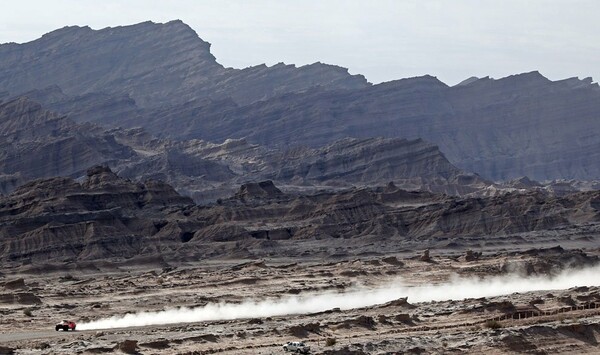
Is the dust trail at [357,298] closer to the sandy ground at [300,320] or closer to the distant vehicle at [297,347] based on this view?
the sandy ground at [300,320]

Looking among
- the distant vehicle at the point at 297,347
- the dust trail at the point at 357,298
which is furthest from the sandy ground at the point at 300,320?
the dust trail at the point at 357,298

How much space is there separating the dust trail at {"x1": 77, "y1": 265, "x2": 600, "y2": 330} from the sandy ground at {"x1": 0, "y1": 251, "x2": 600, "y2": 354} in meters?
2.07

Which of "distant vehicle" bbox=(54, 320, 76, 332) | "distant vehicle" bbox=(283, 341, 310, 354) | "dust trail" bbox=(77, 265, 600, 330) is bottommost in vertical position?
"dust trail" bbox=(77, 265, 600, 330)

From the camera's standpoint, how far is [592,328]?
78312 mm

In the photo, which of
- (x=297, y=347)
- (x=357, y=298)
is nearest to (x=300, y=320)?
(x=297, y=347)

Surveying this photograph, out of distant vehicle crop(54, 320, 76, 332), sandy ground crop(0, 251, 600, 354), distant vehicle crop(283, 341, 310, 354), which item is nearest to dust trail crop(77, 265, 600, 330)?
distant vehicle crop(54, 320, 76, 332)

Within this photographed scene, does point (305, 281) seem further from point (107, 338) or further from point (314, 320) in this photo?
point (107, 338)

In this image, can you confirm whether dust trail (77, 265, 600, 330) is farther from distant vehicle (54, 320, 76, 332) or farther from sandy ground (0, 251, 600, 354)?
sandy ground (0, 251, 600, 354)

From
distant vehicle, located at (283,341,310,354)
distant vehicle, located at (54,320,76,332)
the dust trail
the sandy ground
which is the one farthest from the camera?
the dust trail

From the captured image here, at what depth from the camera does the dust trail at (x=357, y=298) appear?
315 ft

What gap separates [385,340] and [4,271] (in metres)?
98.3

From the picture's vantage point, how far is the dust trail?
315 ft

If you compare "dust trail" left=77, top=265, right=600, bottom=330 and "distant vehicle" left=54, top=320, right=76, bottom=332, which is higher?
"distant vehicle" left=54, top=320, right=76, bottom=332

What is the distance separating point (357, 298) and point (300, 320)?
96.8 feet
